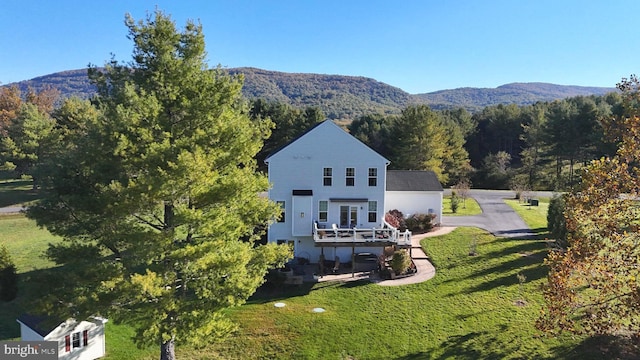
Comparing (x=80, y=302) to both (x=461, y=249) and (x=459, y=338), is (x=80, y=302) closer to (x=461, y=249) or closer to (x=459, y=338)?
(x=459, y=338)

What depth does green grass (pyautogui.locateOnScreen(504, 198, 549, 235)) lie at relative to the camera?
30.2 meters

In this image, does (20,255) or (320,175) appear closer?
(320,175)

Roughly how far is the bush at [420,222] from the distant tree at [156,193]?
19267 mm

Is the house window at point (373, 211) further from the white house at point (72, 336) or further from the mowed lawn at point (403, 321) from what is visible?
the white house at point (72, 336)

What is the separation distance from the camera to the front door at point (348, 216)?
25922 millimetres

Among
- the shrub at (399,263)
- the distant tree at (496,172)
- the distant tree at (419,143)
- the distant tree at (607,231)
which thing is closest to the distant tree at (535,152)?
the distant tree at (496,172)

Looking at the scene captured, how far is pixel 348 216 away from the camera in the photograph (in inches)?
1022

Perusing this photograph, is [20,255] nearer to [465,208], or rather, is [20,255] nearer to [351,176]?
[351,176]

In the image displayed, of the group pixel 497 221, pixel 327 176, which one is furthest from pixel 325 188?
pixel 497 221

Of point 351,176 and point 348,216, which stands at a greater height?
point 351,176

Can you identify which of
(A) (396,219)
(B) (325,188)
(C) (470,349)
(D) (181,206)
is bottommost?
(C) (470,349)

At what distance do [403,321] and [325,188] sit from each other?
10.3 meters

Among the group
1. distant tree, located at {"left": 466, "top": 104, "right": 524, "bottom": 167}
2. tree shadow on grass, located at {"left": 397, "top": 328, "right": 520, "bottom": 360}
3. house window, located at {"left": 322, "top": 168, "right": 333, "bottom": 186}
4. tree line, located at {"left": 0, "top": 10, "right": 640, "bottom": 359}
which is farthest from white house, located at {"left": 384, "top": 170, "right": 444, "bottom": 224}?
distant tree, located at {"left": 466, "top": 104, "right": 524, "bottom": 167}

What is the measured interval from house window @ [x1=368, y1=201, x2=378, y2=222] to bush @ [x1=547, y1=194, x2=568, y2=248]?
10.1 m
